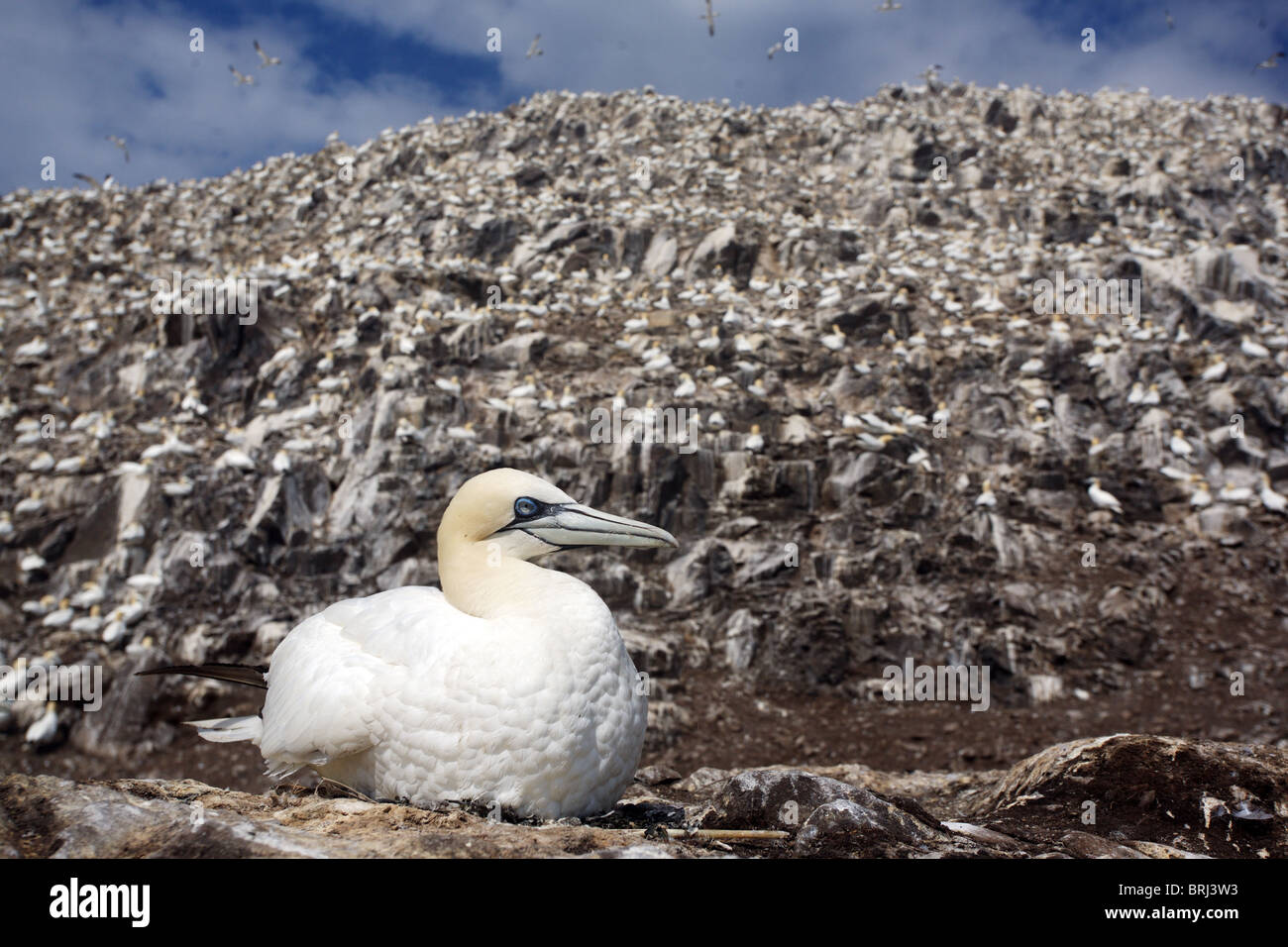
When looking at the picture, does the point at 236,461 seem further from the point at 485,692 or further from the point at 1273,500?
the point at 1273,500

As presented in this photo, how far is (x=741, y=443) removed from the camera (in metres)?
16.2

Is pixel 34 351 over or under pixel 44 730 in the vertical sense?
over

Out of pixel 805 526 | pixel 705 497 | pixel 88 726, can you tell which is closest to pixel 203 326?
pixel 88 726

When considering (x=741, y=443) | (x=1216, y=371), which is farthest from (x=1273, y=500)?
(x=741, y=443)

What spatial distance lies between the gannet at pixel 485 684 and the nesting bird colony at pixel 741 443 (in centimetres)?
849

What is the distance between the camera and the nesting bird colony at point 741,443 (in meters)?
12.6

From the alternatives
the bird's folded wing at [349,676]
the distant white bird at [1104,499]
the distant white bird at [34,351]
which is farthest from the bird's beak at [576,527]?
the distant white bird at [34,351]

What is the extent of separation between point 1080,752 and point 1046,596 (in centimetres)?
1047

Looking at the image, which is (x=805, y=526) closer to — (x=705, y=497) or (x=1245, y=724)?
(x=705, y=497)

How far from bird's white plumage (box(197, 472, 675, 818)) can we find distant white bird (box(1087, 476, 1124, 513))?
15.1 m

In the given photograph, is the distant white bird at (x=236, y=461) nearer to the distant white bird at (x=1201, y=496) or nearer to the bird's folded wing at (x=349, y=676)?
the bird's folded wing at (x=349, y=676)

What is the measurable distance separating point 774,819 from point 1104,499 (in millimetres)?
14942

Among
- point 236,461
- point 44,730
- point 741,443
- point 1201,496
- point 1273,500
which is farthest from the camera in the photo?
point 236,461

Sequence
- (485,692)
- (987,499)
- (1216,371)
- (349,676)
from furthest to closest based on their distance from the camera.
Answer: (1216,371) → (987,499) → (349,676) → (485,692)
